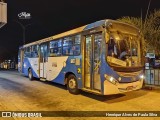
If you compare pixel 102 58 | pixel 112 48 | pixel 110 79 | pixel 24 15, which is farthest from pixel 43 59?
pixel 24 15

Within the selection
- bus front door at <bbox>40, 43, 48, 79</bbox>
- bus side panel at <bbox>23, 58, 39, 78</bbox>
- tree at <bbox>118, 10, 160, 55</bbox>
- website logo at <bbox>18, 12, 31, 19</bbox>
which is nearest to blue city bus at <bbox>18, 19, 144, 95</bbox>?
bus front door at <bbox>40, 43, 48, 79</bbox>

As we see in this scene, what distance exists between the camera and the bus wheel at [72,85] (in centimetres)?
1042

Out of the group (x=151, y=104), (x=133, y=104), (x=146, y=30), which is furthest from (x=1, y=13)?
(x=146, y=30)

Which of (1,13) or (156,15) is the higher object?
(156,15)

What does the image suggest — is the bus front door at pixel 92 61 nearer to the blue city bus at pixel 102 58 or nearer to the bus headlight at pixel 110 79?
the blue city bus at pixel 102 58

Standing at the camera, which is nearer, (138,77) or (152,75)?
(138,77)

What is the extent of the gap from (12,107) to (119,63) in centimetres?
423

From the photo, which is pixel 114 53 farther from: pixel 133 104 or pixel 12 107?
pixel 12 107

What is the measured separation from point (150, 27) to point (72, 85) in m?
8.76

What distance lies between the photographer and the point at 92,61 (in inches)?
361

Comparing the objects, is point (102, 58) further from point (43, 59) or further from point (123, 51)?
point (43, 59)

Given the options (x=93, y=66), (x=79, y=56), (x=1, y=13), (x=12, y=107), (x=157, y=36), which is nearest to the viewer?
(x=1, y=13)

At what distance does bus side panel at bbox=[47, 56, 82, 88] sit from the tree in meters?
6.54

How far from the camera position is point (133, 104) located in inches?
331
